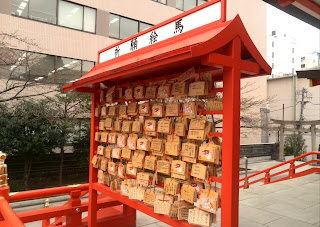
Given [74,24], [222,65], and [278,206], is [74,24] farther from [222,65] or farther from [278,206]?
[222,65]

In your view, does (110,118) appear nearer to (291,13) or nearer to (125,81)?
(125,81)

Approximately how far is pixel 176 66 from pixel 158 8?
50.7 feet

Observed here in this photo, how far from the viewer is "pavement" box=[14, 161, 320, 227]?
6008 millimetres

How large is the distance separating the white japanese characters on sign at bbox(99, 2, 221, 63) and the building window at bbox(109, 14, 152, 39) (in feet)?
39.8

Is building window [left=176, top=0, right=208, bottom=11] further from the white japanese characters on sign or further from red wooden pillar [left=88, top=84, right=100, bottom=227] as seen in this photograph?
the white japanese characters on sign

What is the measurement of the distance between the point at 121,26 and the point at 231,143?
14.8m

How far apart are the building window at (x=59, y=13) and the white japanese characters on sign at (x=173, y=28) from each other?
1059 cm

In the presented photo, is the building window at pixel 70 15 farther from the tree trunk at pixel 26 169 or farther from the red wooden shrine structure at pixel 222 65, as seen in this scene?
the red wooden shrine structure at pixel 222 65

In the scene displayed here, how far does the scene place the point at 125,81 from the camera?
4.26 metres

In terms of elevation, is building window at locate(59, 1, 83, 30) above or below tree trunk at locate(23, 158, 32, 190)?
above

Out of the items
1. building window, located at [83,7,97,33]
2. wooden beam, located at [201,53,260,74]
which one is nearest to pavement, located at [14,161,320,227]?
wooden beam, located at [201,53,260,74]

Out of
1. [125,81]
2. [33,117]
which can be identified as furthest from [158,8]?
[125,81]

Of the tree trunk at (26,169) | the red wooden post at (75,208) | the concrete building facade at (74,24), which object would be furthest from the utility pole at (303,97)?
the red wooden post at (75,208)

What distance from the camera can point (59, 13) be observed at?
1347 cm
